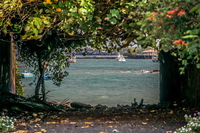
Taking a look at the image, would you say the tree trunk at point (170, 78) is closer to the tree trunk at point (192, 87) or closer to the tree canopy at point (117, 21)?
the tree trunk at point (192, 87)

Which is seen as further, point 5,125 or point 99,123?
point 99,123

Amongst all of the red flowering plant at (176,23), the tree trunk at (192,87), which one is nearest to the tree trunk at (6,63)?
the tree trunk at (192,87)

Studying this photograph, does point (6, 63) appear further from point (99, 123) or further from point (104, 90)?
point (104, 90)

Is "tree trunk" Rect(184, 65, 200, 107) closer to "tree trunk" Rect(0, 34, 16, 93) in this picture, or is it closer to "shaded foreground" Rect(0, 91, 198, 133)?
"shaded foreground" Rect(0, 91, 198, 133)

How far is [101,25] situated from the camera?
9.10 meters

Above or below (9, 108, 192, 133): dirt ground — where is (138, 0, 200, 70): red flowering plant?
above

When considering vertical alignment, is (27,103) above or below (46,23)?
below

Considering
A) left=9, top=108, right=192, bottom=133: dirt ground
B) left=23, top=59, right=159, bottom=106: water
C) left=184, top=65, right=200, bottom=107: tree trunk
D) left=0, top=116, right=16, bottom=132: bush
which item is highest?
left=184, top=65, right=200, bottom=107: tree trunk

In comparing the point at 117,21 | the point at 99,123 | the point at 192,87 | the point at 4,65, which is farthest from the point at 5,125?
the point at 192,87

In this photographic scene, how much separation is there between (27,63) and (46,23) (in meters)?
7.22

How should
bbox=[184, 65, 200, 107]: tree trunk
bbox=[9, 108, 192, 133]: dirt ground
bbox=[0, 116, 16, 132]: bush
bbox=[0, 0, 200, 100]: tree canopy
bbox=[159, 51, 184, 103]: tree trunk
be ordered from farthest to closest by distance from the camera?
1. bbox=[159, 51, 184, 103]: tree trunk
2. bbox=[184, 65, 200, 107]: tree trunk
3. bbox=[9, 108, 192, 133]: dirt ground
4. bbox=[0, 116, 16, 132]: bush
5. bbox=[0, 0, 200, 100]: tree canopy

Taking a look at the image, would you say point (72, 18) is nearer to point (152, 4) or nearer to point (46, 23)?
point (46, 23)

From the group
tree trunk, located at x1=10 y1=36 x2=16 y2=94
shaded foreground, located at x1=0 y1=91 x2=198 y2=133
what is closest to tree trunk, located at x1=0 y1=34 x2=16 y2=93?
tree trunk, located at x1=10 y1=36 x2=16 y2=94

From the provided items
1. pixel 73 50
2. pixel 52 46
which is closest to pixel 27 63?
pixel 73 50
